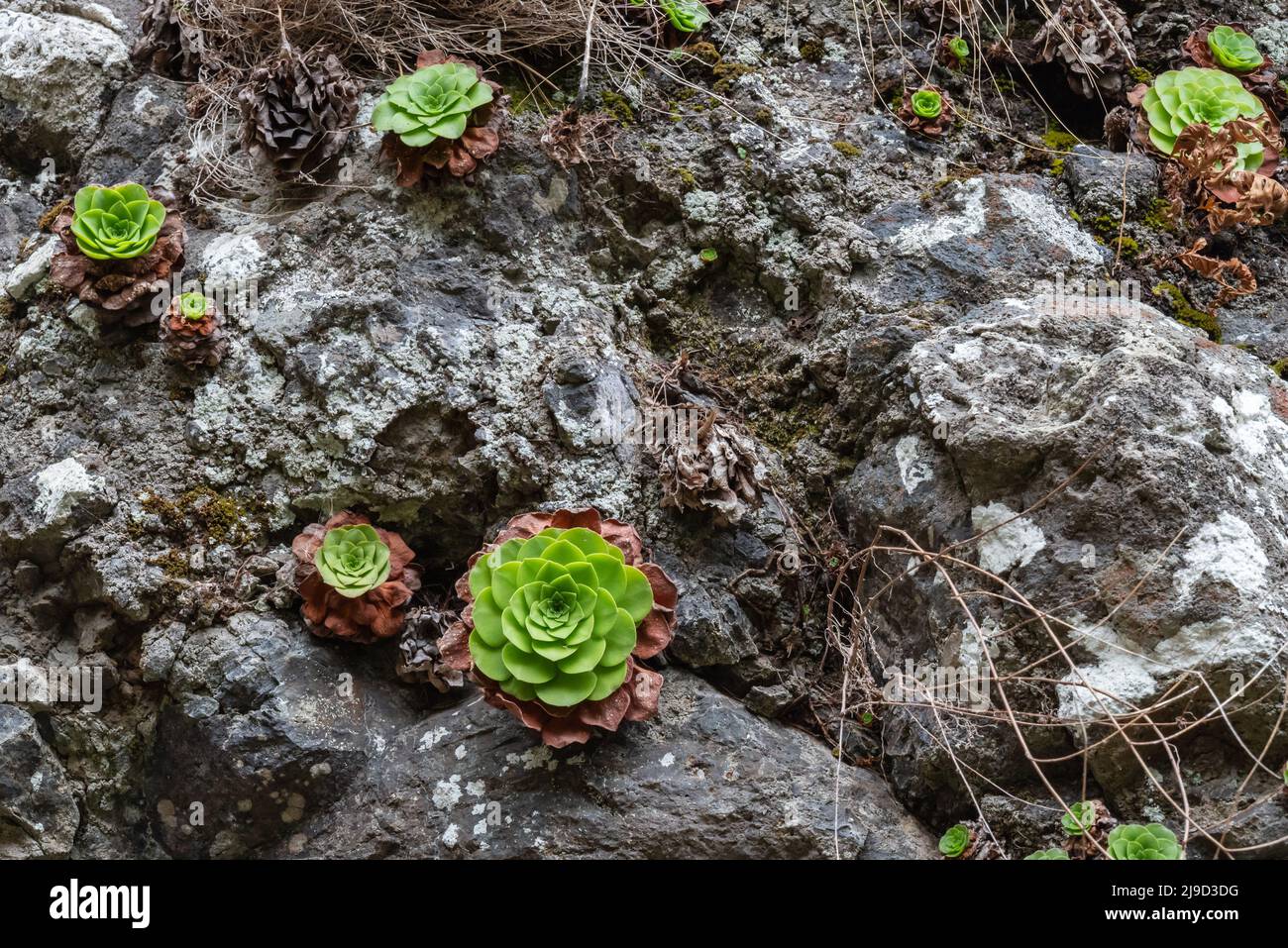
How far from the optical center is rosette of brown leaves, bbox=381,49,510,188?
202 cm

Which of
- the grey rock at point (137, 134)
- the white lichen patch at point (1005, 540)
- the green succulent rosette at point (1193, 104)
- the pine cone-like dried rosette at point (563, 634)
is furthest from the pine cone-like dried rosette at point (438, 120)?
the green succulent rosette at point (1193, 104)

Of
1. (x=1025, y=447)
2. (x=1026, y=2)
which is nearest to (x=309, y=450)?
(x=1025, y=447)

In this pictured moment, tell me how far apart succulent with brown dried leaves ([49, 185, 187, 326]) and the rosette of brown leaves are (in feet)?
1.42

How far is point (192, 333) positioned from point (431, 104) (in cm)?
60

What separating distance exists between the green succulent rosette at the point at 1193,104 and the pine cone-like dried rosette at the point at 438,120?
53.9 inches

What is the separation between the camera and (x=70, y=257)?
1.98 m

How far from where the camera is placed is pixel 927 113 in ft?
7.38

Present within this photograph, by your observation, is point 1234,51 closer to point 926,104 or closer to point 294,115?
point 926,104

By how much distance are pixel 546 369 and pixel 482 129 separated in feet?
1.63

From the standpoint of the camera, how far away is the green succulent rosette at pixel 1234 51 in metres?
2.34

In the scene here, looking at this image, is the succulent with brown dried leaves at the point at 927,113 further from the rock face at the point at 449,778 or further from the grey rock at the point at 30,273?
the grey rock at the point at 30,273

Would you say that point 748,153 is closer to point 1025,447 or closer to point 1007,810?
point 1025,447

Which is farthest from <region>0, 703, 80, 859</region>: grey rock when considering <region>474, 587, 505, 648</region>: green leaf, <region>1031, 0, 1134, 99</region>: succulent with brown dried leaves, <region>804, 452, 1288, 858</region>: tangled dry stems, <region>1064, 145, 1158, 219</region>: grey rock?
<region>1031, 0, 1134, 99</region>: succulent with brown dried leaves

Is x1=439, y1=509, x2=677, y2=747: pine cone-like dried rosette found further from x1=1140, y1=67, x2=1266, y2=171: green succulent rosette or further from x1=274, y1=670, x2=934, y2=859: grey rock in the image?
x1=1140, y1=67, x2=1266, y2=171: green succulent rosette
